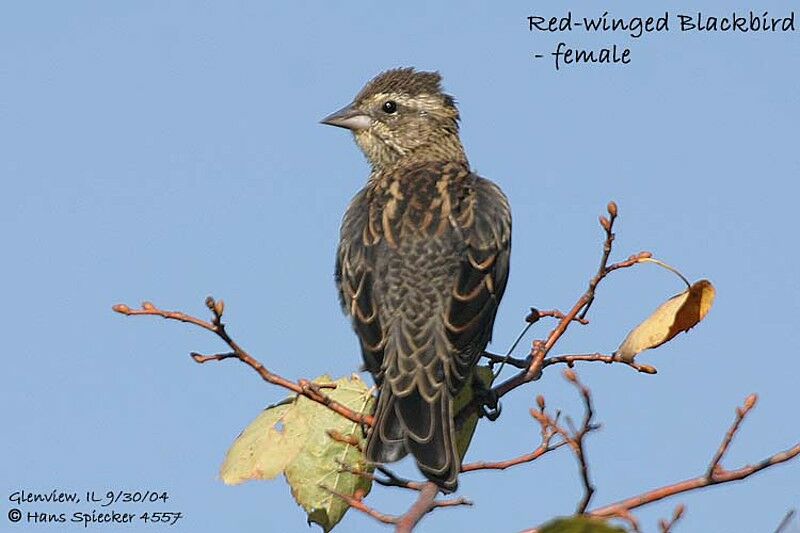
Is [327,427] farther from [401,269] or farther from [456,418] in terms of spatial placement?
[401,269]

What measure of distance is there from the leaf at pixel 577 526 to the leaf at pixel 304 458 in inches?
88.7

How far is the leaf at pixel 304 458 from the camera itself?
4.33m

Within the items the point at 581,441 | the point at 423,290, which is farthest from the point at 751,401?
the point at 423,290

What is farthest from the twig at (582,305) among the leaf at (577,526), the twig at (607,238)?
the leaf at (577,526)

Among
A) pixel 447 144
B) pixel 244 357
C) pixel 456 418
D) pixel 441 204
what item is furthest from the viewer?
pixel 447 144

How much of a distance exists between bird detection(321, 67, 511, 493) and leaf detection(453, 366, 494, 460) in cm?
5

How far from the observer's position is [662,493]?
302cm

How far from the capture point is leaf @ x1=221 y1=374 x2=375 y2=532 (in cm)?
433

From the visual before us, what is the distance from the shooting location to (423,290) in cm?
547

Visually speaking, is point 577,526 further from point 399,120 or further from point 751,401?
point 399,120

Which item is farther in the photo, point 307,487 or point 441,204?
point 441,204

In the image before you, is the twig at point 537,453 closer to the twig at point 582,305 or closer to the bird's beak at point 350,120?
the twig at point 582,305

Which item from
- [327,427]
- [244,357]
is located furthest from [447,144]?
[244,357]

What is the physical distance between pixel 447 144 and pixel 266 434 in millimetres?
3172
